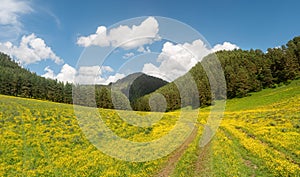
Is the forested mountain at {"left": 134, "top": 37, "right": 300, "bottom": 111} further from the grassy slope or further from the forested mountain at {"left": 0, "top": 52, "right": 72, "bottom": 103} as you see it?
the grassy slope

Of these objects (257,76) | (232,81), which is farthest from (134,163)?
(257,76)

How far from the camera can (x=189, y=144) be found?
2816 cm

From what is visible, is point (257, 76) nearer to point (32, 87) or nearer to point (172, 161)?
point (32, 87)

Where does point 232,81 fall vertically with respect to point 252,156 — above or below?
above

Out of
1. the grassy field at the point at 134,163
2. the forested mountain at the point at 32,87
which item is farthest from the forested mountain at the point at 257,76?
the grassy field at the point at 134,163

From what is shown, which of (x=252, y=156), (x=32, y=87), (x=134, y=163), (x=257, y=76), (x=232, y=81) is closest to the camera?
(x=134, y=163)

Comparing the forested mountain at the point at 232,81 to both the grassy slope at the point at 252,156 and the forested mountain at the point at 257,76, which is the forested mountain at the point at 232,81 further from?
the grassy slope at the point at 252,156

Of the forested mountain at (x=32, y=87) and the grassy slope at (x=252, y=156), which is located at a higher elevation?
the forested mountain at (x=32, y=87)

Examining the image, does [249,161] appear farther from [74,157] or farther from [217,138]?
[74,157]

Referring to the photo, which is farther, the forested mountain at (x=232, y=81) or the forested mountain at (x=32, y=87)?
the forested mountain at (x=32, y=87)

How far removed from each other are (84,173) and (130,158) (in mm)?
4492

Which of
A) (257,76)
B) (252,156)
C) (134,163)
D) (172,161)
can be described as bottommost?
(252,156)

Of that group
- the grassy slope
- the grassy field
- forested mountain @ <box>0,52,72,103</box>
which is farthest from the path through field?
forested mountain @ <box>0,52,72,103</box>

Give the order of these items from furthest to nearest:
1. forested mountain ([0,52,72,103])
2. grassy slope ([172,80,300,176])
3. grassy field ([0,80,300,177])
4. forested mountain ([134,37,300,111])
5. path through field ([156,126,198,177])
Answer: forested mountain ([0,52,72,103])
forested mountain ([134,37,300,111])
grassy field ([0,80,300,177])
path through field ([156,126,198,177])
grassy slope ([172,80,300,176])
